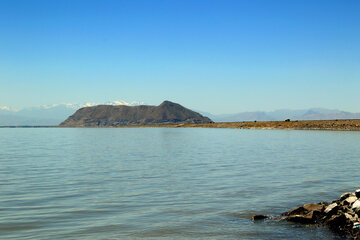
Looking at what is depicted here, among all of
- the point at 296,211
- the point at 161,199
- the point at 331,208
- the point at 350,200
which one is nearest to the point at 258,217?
the point at 296,211

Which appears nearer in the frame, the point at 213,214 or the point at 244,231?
the point at 244,231

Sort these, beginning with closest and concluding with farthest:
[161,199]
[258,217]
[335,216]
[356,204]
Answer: [356,204]
[335,216]
[258,217]
[161,199]

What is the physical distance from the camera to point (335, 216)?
1467cm

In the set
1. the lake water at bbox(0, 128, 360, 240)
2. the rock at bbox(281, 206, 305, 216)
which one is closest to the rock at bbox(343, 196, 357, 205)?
the rock at bbox(281, 206, 305, 216)

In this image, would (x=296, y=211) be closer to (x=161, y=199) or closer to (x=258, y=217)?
(x=258, y=217)

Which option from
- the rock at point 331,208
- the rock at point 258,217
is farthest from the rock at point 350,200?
the rock at point 258,217

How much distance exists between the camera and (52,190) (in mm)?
22219

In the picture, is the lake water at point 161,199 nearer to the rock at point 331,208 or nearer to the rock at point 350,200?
the rock at point 331,208

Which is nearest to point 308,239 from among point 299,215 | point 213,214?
point 299,215

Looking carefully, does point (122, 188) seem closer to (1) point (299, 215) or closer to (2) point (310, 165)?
(1) point (299, 215)

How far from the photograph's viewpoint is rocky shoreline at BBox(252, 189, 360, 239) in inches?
547

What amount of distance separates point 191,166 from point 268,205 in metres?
16.9

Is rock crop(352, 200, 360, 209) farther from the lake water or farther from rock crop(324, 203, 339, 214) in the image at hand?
the lake water

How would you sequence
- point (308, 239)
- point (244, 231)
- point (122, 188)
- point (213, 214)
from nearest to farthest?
point (308, 239)
point (244, 231)
point (213, 214)
point (122, 188)
